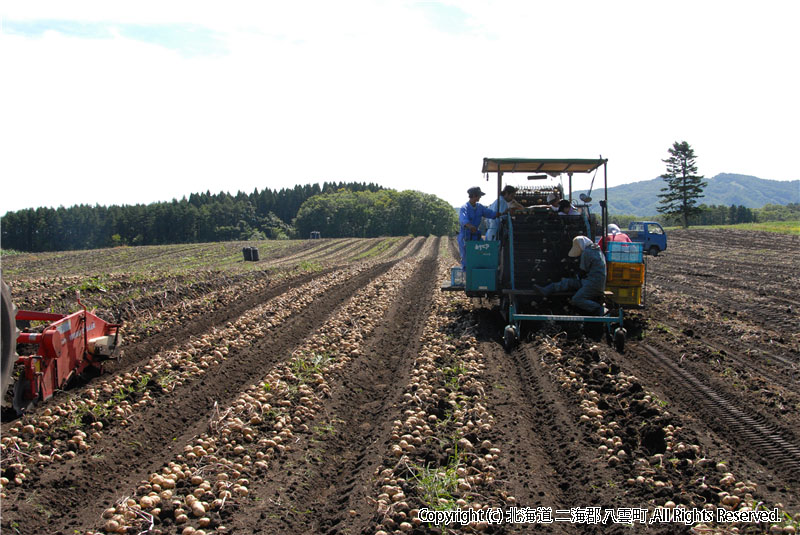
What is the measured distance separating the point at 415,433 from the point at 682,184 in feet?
226

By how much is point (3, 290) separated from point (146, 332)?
592 centimetres

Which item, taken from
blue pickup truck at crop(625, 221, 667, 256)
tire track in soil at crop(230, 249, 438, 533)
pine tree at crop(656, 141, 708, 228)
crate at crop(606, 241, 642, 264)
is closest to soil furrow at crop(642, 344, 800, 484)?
crate at crop(606, 241, 642, 264)

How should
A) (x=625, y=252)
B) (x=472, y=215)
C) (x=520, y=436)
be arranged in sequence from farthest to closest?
(x=472, y=215)
(x=625, y=252)
(x=520, y=436)

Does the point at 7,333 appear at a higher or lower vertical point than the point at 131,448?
higher

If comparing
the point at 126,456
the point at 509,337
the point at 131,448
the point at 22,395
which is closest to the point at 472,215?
the point at 509,337

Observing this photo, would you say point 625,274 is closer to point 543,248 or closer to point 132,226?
point 543,248

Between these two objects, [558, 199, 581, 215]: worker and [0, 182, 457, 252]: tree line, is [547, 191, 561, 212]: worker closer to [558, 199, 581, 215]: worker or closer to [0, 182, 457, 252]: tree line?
[558, 199, 581, 215]: worker

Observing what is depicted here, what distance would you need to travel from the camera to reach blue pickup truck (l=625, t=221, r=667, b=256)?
30.1 meters

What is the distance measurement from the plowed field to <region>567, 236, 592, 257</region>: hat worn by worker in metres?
1.38

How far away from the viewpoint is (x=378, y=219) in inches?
4481

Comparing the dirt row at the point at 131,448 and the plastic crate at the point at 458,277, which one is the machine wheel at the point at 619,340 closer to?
the plastic crate at the point at 458,277

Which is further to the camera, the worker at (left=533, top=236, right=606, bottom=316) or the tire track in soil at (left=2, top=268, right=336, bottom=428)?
the worker at (left=533, top=236, right=606, bottom=316)

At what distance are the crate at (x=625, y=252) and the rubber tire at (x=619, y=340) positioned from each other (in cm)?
207

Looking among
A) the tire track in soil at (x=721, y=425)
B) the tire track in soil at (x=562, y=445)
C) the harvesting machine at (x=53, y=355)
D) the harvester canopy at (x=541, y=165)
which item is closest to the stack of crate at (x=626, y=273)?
the harvester canopy at (x=541, y=165)
